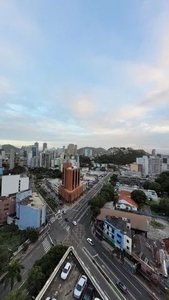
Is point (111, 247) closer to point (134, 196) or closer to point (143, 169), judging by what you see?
point (134, 196)

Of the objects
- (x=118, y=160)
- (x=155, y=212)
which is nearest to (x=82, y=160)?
(x=118, y=160)

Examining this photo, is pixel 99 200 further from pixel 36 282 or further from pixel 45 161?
pixel 45 161

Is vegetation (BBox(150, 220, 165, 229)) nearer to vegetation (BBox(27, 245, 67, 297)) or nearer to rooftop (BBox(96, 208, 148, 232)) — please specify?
rooftop (BBox(96, 208, 148, 232))

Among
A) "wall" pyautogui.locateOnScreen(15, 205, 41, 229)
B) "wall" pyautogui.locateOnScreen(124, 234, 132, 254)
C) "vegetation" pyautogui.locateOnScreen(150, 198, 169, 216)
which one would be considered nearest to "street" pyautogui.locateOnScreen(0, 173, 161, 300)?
"wall" pyautogui.locateOnScreen(124, 234, 132, 254)

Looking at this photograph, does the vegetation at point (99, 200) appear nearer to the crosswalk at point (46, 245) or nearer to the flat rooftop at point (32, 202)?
the flat rooftop at point (32, 202)

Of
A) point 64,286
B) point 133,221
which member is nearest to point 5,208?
point 133,221

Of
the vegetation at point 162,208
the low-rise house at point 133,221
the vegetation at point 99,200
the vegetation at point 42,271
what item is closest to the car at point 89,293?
the vegetation at point 42,271
